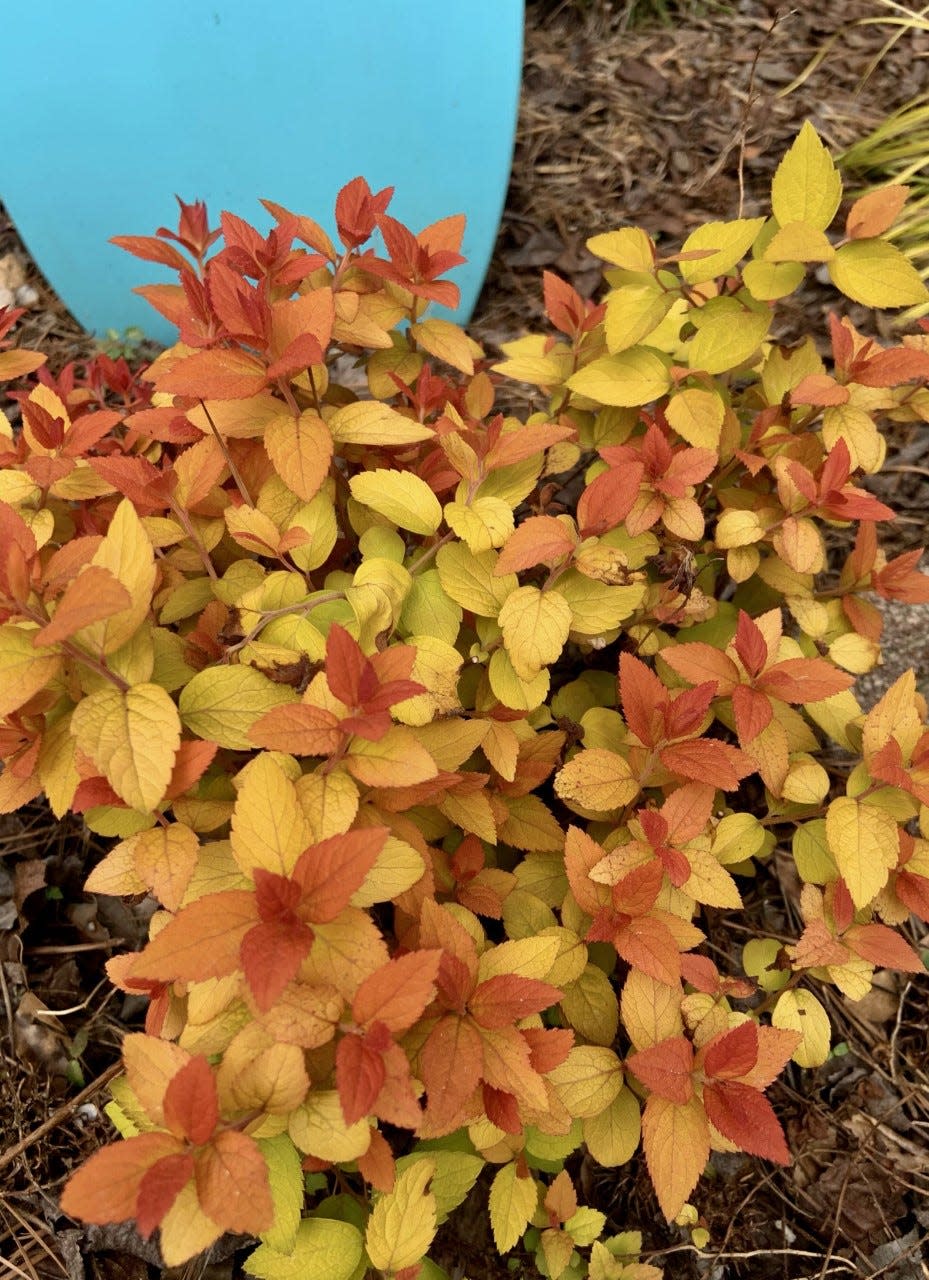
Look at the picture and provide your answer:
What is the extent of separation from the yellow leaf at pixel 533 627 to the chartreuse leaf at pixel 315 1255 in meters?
0.63

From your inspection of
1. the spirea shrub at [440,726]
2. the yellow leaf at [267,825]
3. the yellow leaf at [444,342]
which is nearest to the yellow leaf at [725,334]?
the spirea shrub at [440,726]

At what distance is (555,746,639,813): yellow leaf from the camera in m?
1.08

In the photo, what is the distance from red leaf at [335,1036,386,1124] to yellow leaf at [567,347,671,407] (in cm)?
89

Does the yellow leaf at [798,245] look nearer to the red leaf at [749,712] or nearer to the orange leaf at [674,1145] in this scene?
the red leaf at [749,712]

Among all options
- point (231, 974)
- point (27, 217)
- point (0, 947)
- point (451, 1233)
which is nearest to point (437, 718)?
point (231, 974)

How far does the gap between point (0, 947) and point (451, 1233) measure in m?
0.82

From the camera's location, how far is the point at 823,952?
1.12 metres

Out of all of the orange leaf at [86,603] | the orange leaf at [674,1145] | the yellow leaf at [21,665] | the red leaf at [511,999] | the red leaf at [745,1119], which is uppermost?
the orange leaf at [86,603]

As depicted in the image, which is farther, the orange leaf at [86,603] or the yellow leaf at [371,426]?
the yellow leaf at [371,426]

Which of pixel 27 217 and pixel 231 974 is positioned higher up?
pixel 27 217

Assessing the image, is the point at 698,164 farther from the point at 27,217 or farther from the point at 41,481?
the point at 41,481

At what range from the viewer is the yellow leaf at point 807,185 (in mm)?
1169

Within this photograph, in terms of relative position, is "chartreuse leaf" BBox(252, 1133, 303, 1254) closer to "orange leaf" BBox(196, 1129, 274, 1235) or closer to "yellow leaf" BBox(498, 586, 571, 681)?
"orange leaf" BBox(196, 1129, 274, 1235)

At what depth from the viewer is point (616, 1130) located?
1.08 m
